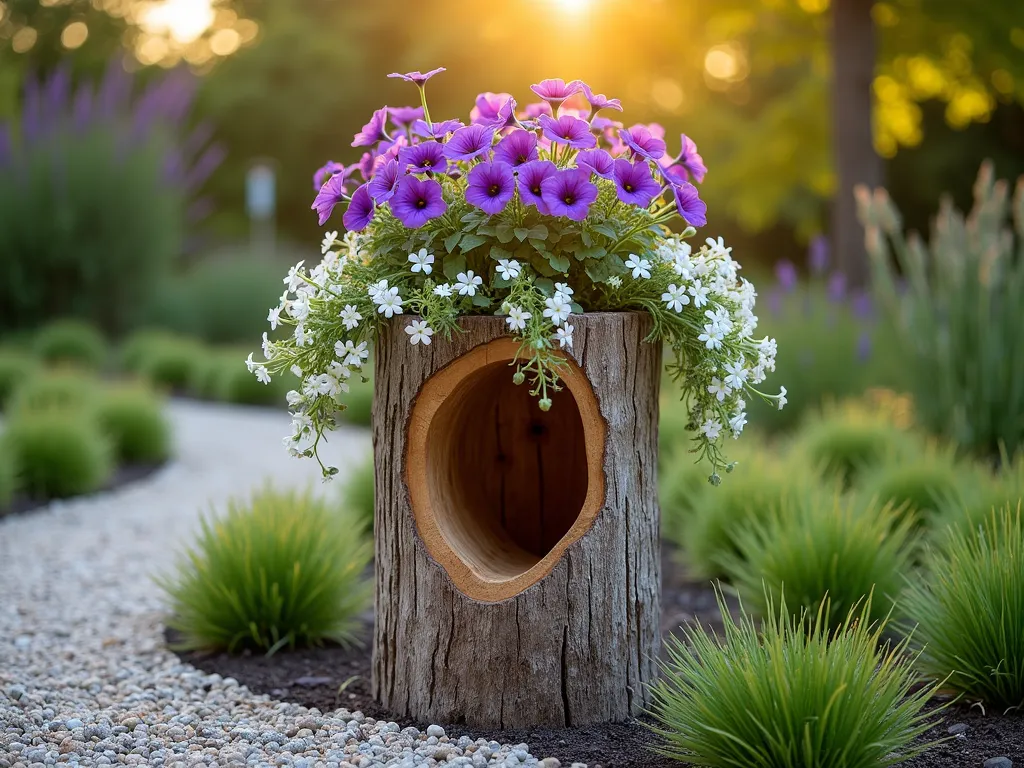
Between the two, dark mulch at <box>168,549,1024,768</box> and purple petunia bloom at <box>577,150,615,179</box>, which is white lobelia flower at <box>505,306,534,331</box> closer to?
purple petunia bloom at <box>577,150,615,179</box>

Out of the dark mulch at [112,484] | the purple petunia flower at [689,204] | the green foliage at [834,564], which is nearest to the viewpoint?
the purple petunia flower at [689,204]

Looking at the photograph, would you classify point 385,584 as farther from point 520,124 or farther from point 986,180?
point 986,180

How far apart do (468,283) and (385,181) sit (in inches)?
12.1

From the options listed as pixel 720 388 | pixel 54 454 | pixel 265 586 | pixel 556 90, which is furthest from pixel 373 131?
pixel 54 454

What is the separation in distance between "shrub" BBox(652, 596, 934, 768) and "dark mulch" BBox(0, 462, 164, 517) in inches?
157

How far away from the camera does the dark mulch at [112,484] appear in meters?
5.06

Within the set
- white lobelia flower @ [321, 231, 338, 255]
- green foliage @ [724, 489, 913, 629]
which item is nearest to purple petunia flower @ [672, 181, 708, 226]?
white lobelia flower @ [321, 231, 338, 255]

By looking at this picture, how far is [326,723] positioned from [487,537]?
→ 61cm

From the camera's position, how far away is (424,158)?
2.34m

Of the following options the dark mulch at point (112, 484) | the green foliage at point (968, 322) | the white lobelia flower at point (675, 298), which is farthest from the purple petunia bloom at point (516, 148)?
the dark mulch at point (112, 484)

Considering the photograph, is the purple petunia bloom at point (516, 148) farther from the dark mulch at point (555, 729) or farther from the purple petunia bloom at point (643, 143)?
the dark mulch at point (555, 729)

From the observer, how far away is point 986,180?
188 inches

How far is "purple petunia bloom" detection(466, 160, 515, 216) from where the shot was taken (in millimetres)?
2299

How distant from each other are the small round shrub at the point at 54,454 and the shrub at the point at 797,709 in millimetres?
4072
